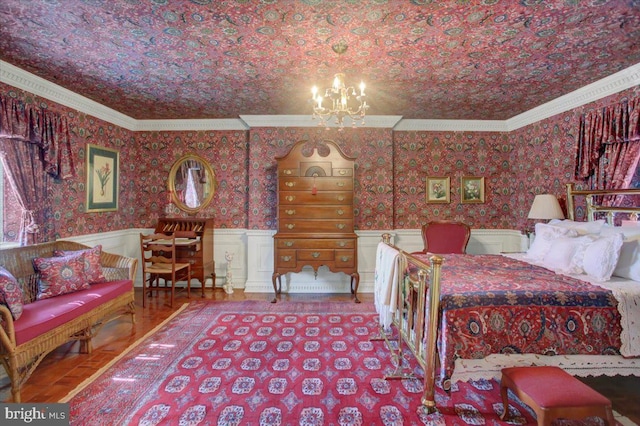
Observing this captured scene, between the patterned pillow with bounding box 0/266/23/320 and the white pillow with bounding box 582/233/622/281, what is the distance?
17.0 feet

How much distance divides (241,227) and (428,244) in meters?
3.50

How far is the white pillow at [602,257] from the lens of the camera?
277 cm

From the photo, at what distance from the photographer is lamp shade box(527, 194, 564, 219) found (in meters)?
4.38

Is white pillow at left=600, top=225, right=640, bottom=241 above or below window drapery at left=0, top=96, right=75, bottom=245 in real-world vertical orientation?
below

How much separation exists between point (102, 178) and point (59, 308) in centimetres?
283

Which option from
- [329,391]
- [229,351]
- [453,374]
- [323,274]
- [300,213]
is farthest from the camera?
[323,274]

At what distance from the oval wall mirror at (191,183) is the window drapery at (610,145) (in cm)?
600

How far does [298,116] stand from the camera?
5637mm

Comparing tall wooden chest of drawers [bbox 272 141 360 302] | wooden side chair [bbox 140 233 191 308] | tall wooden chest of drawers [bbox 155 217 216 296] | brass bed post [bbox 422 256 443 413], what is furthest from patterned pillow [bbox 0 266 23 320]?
brass bed post [bbox 422 256 443 413]

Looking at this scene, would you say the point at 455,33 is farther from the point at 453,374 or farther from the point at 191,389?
the point at 191,389

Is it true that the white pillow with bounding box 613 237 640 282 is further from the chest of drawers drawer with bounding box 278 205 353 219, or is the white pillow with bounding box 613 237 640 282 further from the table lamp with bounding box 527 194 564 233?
the chest of drawers drawer with bounding box 278 205 353 219

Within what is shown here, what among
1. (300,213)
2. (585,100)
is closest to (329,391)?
(300,213)

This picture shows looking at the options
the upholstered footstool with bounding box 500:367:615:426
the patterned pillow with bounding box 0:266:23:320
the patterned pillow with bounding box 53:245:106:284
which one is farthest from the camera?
the patterned pillow with bounding box 53:245:106:284

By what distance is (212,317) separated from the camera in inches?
172
